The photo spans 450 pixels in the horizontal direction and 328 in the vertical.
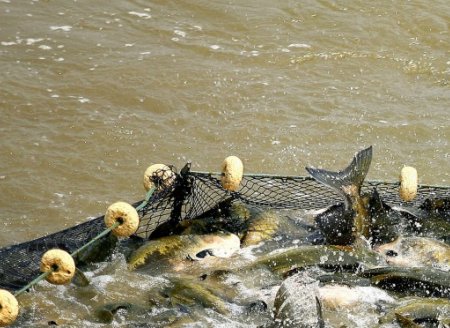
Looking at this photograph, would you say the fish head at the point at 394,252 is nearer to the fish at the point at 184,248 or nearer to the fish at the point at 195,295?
the fish at the point at 184,248

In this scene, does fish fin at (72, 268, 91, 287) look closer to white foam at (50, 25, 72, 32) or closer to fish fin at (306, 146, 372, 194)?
fish fin at (306, 146, 372, 194)

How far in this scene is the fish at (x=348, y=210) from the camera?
5.05 m

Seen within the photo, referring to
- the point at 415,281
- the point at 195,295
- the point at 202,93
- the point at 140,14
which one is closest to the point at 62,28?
the point at 140,14

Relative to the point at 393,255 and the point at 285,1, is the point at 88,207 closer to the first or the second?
the point at 393,255

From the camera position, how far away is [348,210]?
16.6 ft

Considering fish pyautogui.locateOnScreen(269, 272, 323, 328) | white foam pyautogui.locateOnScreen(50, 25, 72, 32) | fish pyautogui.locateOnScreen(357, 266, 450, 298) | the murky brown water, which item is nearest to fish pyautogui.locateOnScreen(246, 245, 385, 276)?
fish pyautogui.locateOnScreen(357, 266, 450, 298)

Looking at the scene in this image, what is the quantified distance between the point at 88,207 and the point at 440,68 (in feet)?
15.8

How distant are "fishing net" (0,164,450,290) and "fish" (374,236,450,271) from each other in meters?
0.47

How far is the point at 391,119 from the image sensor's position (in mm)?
8047

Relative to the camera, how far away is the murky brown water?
693cm

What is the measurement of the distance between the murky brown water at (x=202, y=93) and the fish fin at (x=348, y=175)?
1.89 m

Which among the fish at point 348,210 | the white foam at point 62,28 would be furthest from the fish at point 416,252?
the white foam at point 62,28

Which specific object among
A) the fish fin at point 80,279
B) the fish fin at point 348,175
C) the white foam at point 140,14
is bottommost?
the fish fin at point 80,279

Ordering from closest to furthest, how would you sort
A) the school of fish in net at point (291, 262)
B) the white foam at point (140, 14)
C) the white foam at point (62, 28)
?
the school of fish in net at point (291, 262), the white foam at point (62, 28), the white foam at point (140, 14)
